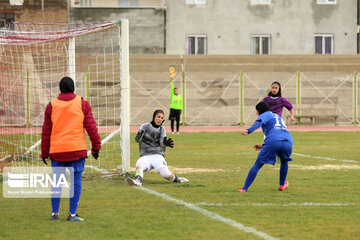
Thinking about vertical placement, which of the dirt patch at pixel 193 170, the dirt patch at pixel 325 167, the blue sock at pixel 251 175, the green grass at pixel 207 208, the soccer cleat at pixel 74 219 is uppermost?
the blue sock at pixel 251 175

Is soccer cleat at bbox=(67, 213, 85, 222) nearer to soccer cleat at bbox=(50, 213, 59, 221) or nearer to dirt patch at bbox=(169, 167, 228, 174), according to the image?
soccer cleat at bbox=(50, 213, 59, 221)

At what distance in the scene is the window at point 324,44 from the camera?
1681 inches

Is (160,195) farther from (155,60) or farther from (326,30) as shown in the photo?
(326,30)

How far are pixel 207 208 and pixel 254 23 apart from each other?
34011mm

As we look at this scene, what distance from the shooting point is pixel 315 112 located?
35.4 metres

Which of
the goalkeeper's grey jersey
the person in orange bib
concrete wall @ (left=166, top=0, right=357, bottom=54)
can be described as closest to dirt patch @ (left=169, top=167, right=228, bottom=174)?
the goalkeeper's grey jersey

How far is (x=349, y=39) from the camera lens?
141ft

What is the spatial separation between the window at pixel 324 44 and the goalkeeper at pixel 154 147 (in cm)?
3228

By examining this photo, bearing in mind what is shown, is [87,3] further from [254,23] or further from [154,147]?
[154,147]

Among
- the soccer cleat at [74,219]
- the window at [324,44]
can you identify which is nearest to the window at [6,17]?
the window at [324,44]

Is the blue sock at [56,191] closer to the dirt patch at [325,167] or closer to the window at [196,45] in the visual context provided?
the dirt patch at [325,167]

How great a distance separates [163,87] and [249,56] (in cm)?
609

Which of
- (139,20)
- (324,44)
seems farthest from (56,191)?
(324,44)

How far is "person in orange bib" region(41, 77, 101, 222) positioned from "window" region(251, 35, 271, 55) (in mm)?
34943
